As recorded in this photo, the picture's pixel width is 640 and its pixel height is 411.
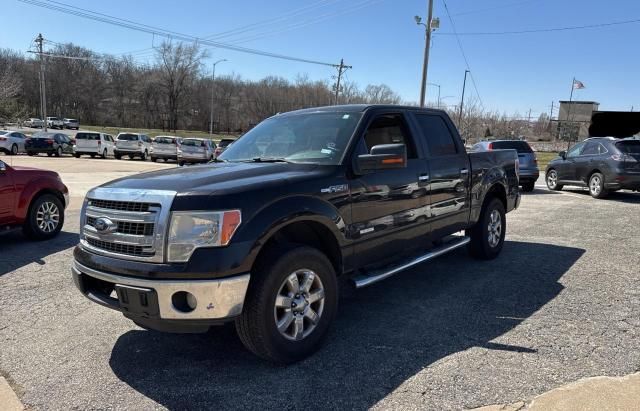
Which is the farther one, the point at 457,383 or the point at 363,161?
the point at 363,161

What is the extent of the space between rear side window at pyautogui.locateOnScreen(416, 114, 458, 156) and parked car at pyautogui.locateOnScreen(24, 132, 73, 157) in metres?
34.4

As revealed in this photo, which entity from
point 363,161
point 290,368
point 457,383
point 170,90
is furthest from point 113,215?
point 170,90

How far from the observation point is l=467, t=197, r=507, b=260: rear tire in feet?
20.6

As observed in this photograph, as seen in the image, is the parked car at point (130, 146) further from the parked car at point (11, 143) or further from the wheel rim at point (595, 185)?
the wheel rim at point (595, 185)

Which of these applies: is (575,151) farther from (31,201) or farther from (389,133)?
(31,201)

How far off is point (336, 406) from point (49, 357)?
227cm

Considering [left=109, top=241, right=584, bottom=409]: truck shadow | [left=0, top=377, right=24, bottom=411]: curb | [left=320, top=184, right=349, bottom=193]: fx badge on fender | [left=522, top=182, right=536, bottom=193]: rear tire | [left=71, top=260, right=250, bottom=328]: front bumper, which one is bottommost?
[left=0, top=377, right=24, bottom=411]: curb

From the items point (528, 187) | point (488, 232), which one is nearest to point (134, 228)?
point (488, 232)

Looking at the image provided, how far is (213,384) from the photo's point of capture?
3225mm

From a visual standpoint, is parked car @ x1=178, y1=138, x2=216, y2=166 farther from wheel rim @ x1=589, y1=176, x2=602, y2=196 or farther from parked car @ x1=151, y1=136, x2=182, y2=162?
wheel rim @ x1=589, y1=176, x2=602, y2=196

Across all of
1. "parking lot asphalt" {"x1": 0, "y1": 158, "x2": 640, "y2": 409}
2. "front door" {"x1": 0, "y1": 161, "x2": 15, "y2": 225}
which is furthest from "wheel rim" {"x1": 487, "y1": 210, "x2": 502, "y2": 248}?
"front door" {"x1": 0, "y1": 161, "x2": 15, "y2": 225}

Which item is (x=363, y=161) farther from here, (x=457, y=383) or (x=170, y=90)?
(x=170, y=90)

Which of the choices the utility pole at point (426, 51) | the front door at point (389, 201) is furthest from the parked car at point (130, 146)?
the front door at point (389, 201)

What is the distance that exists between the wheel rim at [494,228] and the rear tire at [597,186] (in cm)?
921
